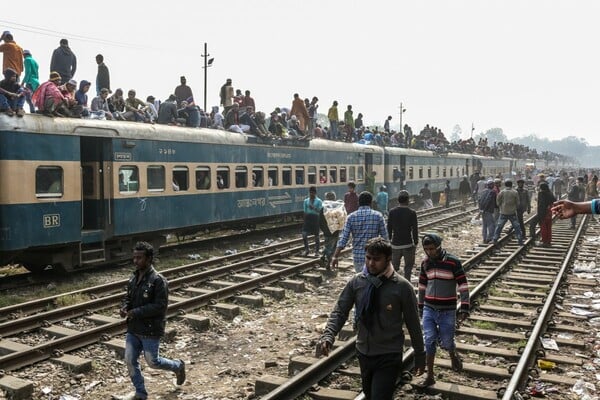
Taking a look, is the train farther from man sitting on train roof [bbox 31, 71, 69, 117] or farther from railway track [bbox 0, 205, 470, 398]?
railway track [bbox 0, 205, 470, 398]

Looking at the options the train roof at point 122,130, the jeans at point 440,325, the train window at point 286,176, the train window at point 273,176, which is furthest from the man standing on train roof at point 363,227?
the train window at point 286,176

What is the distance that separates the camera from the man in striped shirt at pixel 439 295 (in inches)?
240

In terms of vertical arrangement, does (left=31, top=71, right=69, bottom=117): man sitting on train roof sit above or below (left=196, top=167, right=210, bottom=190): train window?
above

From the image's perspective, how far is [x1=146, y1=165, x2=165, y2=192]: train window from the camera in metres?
13.2

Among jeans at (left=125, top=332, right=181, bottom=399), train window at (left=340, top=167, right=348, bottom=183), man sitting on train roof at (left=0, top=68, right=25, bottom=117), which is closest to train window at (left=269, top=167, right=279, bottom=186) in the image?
train window at (left=340, top=167, right=348, bottom=183)

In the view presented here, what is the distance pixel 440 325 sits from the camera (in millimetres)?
6277

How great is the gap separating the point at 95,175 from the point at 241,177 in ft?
17.3

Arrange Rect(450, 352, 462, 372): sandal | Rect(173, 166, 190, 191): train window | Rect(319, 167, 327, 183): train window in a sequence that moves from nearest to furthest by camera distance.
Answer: Rect(450, 352, 462, 372): sandal
Rect(173, 166, 190, 191): train window
Rect(319, 167, 327, 183): train window

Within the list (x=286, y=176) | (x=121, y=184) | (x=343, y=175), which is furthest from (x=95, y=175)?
(x=343, y=175)

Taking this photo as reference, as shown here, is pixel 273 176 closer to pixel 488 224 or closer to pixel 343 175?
pixel 343 175

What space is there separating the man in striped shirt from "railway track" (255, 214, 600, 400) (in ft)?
1.53

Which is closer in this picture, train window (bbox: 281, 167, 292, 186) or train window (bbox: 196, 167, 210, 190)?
train window (bbox: 196, 167, 210, 190)

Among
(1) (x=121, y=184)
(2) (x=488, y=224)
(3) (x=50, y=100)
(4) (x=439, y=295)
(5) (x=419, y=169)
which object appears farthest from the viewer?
(5) (x=419, y=169)

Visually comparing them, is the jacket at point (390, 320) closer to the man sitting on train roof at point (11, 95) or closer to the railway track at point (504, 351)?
the railway track at point (504, 351)
